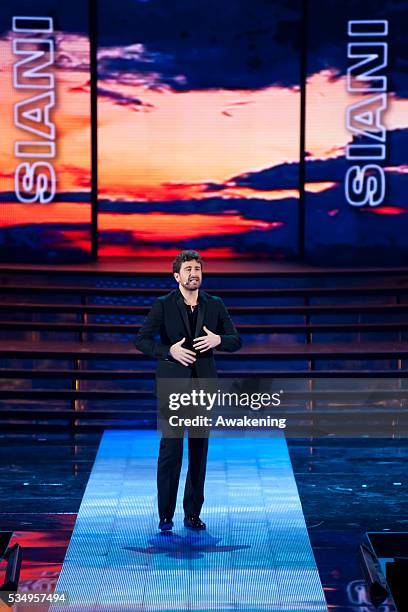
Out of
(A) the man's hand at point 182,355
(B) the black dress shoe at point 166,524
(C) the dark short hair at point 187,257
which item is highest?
(C) the dark short hair at point 187,257

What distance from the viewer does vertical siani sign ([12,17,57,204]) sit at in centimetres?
1234

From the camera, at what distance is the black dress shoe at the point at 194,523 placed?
22.2 feet

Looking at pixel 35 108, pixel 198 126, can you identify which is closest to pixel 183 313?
pixel 35 108

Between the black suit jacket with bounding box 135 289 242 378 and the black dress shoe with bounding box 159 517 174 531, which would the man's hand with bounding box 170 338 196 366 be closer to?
the black suit jacket with bounding box 135 289 242 378

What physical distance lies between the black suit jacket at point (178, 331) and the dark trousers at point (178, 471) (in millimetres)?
381

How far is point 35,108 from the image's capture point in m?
12.5

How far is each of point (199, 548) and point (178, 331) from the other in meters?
1.17

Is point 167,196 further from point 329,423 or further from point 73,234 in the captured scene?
point 329,423

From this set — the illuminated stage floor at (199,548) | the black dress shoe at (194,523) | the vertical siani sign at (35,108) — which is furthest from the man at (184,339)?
the vertical siani sign at (35,108)

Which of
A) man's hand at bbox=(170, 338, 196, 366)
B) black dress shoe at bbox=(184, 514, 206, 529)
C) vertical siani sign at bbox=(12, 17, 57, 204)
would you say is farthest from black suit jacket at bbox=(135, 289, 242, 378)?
vertical siani sign at bbox=(12, 17, 57, 204)

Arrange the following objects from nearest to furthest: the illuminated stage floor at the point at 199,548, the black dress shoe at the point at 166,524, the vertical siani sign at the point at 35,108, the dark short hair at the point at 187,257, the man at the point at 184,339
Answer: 1. the illuminated stage floor at the point at 199,548
2. the dark short hair at the point at 187,257
3. the man at the point at 184,339
4. the black dress shoe at the point at 166,524
5. the vertical siani sign at the point at 35,108

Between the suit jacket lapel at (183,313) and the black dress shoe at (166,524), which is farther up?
the suit jacket lapel at (183,313)

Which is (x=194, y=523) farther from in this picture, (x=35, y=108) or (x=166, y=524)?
(x=35, y=108)

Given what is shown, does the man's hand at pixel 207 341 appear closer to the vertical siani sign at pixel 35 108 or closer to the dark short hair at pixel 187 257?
the dark short hair at pixel 187 257
